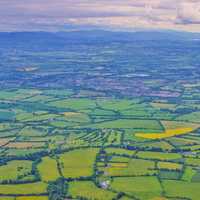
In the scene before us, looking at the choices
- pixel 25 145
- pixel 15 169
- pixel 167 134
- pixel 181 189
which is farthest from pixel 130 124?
pixel 181 189

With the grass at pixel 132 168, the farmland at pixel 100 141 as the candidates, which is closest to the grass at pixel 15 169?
the farmland at pixel 100 141

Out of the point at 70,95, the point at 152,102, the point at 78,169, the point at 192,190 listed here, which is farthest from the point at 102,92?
the point at 192,190

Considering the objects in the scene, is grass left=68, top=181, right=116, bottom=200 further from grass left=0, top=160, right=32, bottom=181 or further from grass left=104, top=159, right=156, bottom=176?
grass left=0, top=160, right=32, bottom=181

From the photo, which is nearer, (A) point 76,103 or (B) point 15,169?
(B) point 15,169

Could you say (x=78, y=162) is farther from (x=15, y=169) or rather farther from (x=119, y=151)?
(x=15, y=169)

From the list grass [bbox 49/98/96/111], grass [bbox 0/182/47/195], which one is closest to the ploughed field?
grass [bbox 0/182/47/195]

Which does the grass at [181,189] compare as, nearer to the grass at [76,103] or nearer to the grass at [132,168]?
the grass at [132,168]
